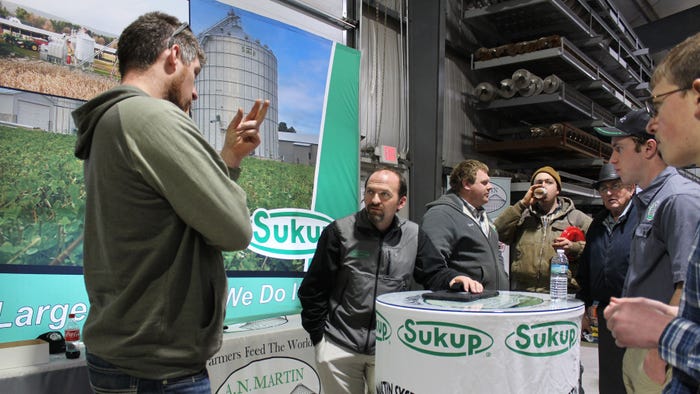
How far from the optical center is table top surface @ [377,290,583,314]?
1726 mm

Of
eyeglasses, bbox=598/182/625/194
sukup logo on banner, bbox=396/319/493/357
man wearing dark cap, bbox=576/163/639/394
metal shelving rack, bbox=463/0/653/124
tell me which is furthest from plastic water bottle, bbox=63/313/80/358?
metal shelving rack, bbox=463/0/653/124

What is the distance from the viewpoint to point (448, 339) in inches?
66.4

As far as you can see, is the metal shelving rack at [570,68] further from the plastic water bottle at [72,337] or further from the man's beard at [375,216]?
the plastic water bottle at [72,337]

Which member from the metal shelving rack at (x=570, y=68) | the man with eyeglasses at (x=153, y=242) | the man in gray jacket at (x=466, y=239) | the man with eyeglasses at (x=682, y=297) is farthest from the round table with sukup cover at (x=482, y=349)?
the metal shelving rack at (x=570, y=68)

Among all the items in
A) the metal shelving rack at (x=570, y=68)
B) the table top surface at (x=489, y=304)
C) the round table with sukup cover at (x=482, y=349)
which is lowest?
the round table with sukup cover at (x=482, y=349)

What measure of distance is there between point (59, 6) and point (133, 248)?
1.68 m

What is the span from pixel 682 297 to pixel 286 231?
247cm

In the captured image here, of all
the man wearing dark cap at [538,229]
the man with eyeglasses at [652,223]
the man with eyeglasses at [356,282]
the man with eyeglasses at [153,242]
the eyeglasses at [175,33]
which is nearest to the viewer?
the man with eyeglasses at [153,242]

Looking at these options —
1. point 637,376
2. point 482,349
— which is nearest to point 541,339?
point 482,349

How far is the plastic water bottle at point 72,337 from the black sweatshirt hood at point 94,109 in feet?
3.87

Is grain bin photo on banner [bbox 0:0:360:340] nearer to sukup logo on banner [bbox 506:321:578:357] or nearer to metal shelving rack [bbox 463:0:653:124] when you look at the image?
sukup logo on banner [bbox 506:321:578:357]

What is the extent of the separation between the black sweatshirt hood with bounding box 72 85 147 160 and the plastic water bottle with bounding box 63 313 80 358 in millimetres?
1179

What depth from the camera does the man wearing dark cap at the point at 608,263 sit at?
110 inches

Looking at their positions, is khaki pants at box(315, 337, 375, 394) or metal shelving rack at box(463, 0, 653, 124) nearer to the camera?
khaki pants at box(315, 337, 375, 394)
